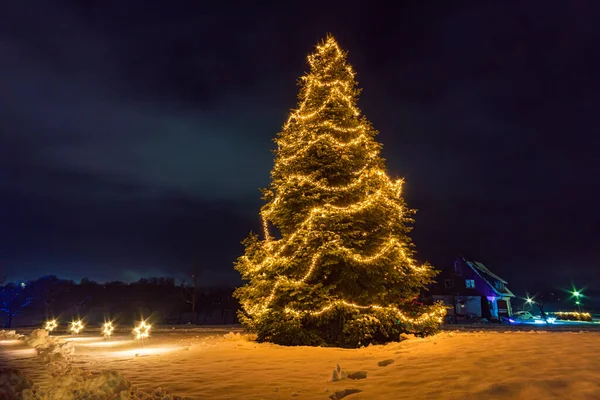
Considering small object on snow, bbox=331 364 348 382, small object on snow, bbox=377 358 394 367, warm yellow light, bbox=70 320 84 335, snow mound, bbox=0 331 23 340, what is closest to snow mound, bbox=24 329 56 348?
snow mound, bbox=0 331 23 340

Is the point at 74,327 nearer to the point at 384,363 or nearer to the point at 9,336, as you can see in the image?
the point at 9,336

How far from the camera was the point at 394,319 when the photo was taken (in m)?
13.2

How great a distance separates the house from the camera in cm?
4797

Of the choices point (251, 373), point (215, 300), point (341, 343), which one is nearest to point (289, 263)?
point (341, 343)

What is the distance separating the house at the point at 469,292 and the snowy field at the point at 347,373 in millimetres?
41221

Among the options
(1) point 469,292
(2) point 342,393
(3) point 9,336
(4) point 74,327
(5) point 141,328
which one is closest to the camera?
(2) point 342,393

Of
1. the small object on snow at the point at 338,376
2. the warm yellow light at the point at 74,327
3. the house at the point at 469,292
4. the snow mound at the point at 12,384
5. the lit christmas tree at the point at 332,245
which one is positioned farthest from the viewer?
the house at the point at 469,292

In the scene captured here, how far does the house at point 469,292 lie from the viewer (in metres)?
48.0

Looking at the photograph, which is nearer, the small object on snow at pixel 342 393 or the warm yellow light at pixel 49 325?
the small object on snow at pixel 342 393

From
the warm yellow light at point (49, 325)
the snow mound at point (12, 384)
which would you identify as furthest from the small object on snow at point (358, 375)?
the warm yellow light at point (49, 325)

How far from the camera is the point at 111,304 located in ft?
237

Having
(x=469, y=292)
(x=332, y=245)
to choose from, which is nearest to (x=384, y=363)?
(x=332, y=245)

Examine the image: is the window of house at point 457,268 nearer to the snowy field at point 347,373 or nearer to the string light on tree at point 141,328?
the snowy field at point 347,373

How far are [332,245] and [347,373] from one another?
6303mm
